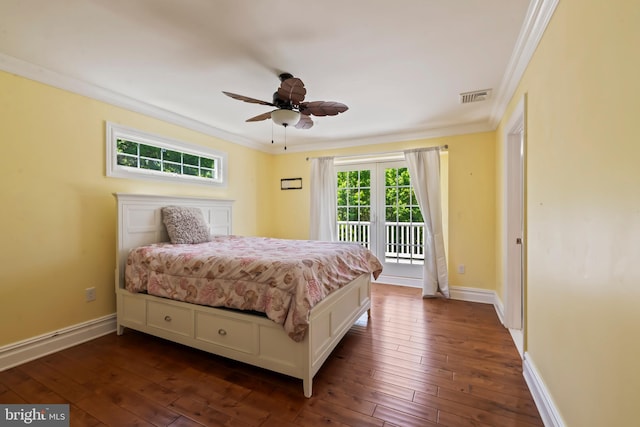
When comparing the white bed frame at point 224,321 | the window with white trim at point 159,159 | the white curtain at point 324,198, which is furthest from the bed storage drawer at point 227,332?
the white curtain at point 324,198

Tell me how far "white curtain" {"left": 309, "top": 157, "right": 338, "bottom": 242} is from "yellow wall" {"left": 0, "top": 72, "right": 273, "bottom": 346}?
2558 mm

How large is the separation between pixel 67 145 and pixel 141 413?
235 centimetres

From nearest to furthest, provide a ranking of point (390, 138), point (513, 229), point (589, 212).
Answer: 1. point (589, 212)
2. point (513, 229)
3. point (390, 138)

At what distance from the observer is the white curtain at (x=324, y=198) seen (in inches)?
182

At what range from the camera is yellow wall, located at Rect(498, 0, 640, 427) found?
2.91 ft

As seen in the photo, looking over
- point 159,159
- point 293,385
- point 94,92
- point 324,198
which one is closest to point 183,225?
point 159,159

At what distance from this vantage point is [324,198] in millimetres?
4652

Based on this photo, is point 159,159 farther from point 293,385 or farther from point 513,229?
point 513,229

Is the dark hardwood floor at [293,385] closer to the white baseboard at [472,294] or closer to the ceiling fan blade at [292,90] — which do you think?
the white baseboard at [472,294]

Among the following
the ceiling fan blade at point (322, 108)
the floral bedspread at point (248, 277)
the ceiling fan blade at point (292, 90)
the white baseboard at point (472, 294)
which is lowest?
the white baseboard at point (472, 294)

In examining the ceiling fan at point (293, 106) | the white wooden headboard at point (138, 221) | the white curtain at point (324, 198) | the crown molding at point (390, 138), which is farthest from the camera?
the white curtain at point (324, 198)

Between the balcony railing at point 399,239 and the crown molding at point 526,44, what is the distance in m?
2.11

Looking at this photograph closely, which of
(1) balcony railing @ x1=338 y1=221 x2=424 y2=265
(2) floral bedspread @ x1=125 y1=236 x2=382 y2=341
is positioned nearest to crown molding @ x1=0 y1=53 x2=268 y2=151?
(2) floral bedspread @ x1=125 y1=236 x2=382 y2=341

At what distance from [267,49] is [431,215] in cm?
298
